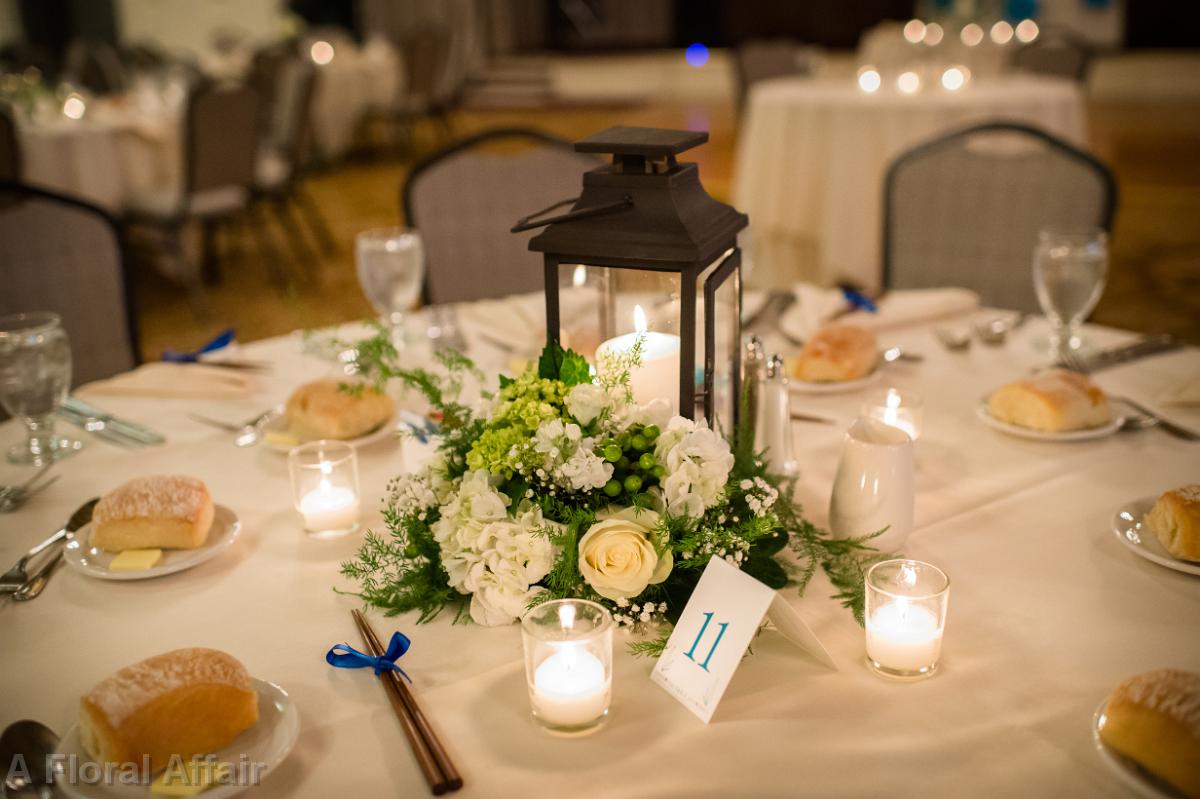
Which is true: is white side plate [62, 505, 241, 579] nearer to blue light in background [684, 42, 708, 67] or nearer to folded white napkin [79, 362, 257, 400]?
folded white napkin [79, 362, 257, 400]

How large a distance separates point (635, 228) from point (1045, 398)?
0.67 metres

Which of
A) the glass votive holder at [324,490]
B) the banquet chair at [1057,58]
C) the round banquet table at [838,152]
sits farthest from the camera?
the banquet chair at [1057,58]

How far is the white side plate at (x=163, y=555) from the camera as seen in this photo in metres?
1.08

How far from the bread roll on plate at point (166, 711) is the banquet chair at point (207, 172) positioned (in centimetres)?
415

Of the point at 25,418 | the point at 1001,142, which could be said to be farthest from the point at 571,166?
the point at 1001,142

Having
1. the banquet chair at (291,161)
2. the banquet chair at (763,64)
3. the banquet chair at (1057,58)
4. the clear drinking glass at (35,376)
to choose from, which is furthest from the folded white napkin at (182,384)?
the banquet chair at (1057,58)

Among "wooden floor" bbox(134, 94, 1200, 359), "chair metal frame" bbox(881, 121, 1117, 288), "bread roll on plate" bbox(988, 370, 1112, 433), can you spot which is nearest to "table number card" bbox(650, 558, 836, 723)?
"bread roll on plate" bbox(988, 370, 1112, 433)

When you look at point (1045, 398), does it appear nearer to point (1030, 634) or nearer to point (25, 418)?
point (1030, 634)

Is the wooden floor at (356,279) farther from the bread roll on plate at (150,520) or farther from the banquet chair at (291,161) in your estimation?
the bread roll on plate at (150,520)

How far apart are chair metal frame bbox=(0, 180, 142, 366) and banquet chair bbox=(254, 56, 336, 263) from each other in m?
3.18

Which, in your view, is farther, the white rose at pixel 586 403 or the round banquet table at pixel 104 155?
the round banquet table at pixel 104 155

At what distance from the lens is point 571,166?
7.93 feet

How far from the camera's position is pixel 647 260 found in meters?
1.00

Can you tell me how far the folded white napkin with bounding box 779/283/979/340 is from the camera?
176 cm
